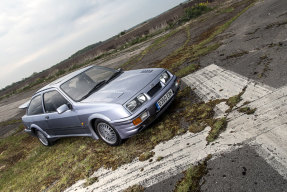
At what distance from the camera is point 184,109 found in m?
4.97

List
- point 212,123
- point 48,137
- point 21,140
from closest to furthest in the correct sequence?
point 212,123
point 48,137
point 21,140

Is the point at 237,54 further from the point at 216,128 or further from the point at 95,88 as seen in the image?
the point at 95,88

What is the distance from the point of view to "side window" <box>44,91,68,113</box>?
17.2 ft

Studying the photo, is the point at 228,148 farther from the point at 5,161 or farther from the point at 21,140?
the point at 21,140

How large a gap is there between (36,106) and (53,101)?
1.04m

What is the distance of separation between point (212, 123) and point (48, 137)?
4402 millimetres

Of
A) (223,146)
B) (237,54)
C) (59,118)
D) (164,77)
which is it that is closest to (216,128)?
(223,146)

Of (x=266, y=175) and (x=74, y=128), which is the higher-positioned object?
(x=74, y=128)

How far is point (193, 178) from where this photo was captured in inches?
116

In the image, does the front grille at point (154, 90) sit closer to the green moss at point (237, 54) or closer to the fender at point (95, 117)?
the fender at point (95, 117)

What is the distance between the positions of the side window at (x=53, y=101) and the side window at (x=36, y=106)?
31 centimetres

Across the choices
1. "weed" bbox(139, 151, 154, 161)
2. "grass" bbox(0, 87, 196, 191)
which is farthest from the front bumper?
"weed" bbox(139, 151, 154, 161)

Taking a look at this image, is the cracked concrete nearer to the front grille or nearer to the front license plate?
the front license plate

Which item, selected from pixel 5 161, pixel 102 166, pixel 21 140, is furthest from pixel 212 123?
pixel 21 140
